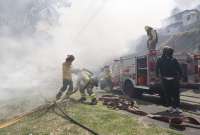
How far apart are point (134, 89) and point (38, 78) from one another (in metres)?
11.4

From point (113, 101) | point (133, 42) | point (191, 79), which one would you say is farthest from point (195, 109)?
point (133, 42)

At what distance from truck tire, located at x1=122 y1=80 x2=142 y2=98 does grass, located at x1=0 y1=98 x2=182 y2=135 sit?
383 cm

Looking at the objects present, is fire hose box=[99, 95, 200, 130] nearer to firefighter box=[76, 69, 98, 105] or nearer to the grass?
the grass

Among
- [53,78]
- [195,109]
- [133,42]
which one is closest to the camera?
[195,109]

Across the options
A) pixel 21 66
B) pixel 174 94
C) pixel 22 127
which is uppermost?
pixel 21 66

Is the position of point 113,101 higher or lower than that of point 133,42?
lower

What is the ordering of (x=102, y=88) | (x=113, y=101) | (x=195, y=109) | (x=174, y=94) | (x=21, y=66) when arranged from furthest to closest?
(x=21, y=66) < (x=102, y=88) < (x=113, y=101) < (x=195, y=109) < (x=174, y=94)

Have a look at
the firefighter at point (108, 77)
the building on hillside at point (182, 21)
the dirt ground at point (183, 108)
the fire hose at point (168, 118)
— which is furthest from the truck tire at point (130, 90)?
the building on hillside at point (182, 21)

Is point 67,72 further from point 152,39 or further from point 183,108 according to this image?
point 183,108

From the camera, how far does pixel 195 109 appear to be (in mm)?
11820

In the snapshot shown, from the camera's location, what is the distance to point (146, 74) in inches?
539

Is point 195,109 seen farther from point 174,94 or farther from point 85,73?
point 85,73

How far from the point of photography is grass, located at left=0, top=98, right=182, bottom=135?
8.20m

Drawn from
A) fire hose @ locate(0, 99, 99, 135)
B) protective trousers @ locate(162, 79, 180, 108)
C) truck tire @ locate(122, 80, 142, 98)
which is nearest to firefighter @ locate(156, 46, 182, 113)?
protective trousers @ locate(162, 79, 180, 108)
